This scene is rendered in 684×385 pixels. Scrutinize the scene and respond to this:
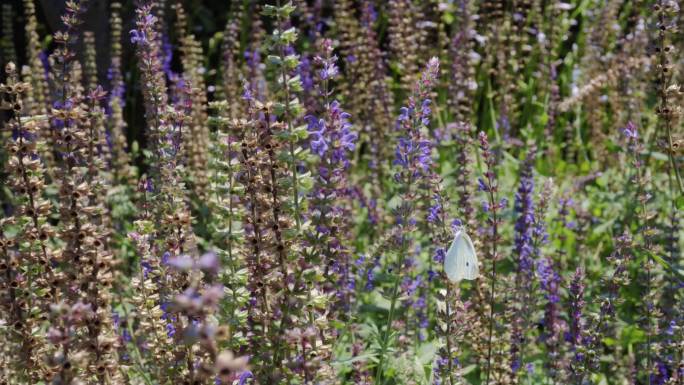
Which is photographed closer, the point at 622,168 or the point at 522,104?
the point at 622,168

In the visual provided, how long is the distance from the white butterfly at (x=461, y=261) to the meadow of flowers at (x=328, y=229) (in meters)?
0.20

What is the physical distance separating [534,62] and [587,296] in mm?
3761

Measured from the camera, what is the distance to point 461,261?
2.48 m

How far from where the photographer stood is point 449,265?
246cm

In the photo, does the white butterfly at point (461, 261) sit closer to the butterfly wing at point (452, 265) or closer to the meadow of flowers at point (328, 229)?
the butterfly wing at point (452, 265)

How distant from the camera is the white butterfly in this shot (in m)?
2.43

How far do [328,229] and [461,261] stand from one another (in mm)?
456

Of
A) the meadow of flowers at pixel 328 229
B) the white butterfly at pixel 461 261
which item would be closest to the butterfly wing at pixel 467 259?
the white butterfly at pixel 461 261

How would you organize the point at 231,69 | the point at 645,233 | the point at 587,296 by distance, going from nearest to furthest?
the point at 645,233
the point at 587,296
the point at 231,69

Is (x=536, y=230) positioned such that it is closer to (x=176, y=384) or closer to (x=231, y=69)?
(x=176, y=384)

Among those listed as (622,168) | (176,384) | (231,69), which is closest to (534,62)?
(622,168)

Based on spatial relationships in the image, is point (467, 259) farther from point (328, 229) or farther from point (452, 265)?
point (328, 229)

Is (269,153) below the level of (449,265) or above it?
above

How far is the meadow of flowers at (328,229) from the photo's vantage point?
212 centimetres
